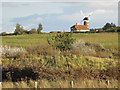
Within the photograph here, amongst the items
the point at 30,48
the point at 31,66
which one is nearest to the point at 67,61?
the point at 31,66

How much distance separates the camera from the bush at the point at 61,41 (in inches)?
664

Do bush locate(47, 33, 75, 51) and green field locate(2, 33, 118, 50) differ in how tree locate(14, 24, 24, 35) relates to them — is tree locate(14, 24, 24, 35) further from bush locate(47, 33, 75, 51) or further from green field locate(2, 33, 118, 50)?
bush locate(47, 33, 75, 51)

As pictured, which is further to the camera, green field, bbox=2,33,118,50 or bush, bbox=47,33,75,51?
green field, bbox=2,33,118,50

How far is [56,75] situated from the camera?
33.1ft

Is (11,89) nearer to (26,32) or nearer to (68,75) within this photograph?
(68,75)

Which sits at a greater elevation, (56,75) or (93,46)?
(93,46)

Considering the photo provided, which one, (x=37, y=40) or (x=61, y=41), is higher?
(x=37, y=40)

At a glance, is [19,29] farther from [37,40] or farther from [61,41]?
[61,41]

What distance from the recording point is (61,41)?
55.3 ft

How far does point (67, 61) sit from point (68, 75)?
11.2 feet

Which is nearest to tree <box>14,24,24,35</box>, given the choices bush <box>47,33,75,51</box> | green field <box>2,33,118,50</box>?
green field <box>2,33,118,50</box>

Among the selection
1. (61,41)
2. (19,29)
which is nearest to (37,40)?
(19,29)

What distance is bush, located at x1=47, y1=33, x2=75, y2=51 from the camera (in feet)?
55.4

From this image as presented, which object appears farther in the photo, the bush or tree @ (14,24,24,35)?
tree @ (14,24,24,35)
